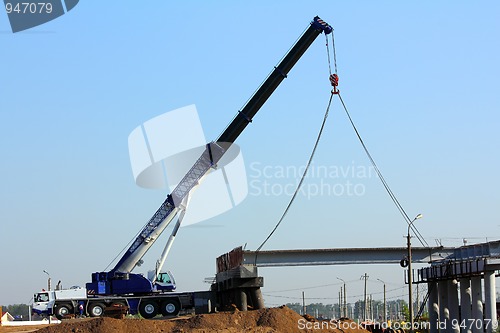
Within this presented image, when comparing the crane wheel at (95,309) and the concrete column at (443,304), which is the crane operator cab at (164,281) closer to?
the crane wheel at (95,309)

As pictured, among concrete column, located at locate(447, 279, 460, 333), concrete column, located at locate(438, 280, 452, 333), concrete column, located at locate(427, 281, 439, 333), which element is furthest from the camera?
concrete column, located at locate(427, 281, 439, 333)

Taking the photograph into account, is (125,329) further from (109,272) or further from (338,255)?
(338,255)

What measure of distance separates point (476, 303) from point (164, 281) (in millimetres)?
20671

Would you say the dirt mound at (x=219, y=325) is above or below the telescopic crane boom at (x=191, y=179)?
below

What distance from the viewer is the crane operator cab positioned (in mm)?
55062

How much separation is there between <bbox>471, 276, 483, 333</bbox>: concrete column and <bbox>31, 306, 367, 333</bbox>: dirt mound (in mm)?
16456

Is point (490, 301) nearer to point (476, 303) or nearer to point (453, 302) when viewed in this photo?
point (476, 303)

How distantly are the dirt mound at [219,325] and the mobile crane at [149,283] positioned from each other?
16502 mm

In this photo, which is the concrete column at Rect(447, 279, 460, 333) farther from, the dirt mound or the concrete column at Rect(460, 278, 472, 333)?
the dirt mound

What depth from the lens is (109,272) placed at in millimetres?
54438

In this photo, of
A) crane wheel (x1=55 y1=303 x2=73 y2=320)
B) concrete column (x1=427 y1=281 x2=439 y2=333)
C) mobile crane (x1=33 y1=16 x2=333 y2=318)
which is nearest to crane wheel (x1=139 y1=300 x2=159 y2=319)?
mobile crane (x1=33 y1=16 x2=333 y2=318)

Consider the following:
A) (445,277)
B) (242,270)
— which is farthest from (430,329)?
(242,270)

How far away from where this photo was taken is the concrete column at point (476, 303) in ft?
164

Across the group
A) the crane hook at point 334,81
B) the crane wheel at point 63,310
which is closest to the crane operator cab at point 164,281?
the crane wheel at point 63,310
